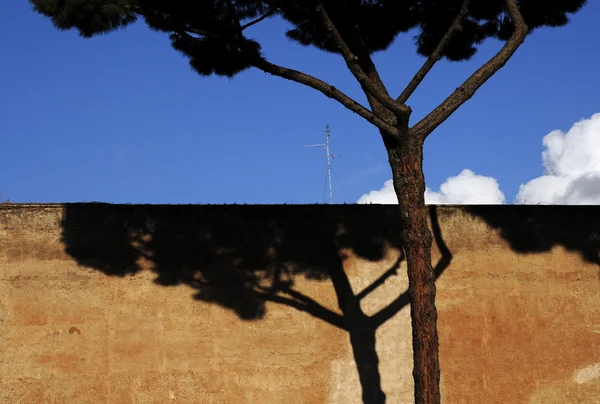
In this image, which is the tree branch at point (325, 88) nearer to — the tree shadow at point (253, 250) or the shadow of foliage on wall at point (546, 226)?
the tree shadow at point (253, 250)

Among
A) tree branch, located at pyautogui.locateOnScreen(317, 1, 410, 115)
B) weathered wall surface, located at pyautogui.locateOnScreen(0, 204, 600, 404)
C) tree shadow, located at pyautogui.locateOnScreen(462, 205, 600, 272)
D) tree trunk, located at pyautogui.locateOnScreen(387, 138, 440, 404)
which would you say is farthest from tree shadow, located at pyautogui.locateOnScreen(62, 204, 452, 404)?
tree branch, located at pyautogui.locateOnScreen(317, 1, 410, 115)

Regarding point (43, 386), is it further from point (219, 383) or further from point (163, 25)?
point (163, 25)

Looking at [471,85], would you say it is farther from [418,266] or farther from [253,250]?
[253,250]

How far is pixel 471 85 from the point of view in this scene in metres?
8.62

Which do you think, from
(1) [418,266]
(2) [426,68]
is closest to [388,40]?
(2) [426,68]

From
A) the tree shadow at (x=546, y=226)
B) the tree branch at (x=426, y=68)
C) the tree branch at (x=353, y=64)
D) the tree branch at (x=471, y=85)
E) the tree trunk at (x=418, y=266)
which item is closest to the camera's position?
the tree trunk at (x=418, y=266)

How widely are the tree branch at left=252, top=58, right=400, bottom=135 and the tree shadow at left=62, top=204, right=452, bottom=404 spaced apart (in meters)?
1.81

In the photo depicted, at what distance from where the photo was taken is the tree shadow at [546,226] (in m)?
10.5

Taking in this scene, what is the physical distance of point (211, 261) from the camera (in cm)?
967

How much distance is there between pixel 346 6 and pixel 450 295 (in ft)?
11.9

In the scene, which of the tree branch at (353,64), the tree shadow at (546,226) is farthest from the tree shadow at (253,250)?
the tree branch at (353,64)

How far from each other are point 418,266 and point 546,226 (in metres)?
3.10

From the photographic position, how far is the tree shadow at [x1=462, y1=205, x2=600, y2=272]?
34.5ft

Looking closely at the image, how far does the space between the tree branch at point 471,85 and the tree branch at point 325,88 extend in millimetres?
347
